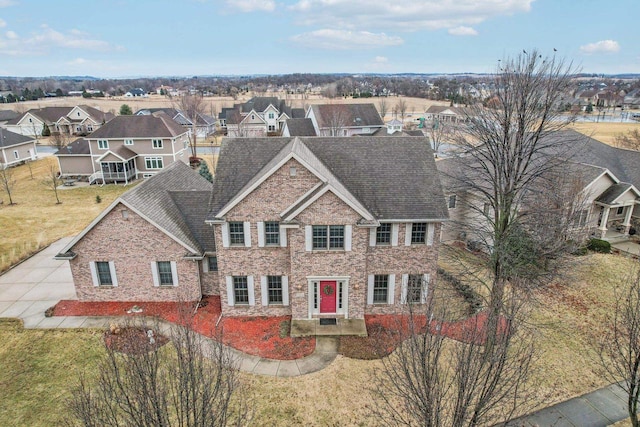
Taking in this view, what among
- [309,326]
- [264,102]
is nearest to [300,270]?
[309,326]

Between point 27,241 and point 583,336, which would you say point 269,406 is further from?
point 27,241

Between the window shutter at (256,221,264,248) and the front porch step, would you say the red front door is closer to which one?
the front porch step

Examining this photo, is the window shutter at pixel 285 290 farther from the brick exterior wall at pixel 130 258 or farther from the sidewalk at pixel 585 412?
the sidewalk at pixel 585 412

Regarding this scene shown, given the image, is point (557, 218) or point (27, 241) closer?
point (557, 218)

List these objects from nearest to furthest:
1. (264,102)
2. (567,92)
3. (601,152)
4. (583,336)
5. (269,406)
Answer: (269,406) → (567,92) → (583,336) → (601,152) → (264,102)

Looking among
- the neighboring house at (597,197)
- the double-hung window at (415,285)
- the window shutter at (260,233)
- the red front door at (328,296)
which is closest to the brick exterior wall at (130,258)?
the window shutter at (260,233)

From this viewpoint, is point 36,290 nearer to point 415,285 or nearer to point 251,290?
point 251,290
